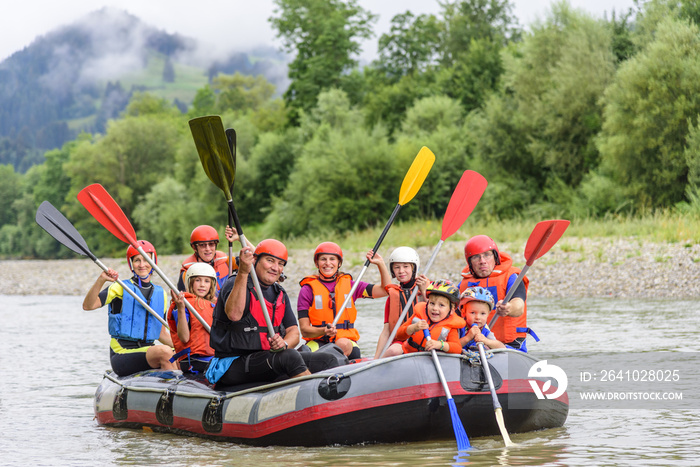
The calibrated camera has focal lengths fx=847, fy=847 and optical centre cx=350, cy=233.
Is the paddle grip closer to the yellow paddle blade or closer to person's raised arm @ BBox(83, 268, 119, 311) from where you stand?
the yellow paddle blade

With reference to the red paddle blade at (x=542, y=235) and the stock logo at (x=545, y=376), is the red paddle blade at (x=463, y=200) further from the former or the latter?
the stock logo at (x=545, y=376)

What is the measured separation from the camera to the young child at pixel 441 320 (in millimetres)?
5293

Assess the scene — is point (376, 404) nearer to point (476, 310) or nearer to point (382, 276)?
point (476, 310)

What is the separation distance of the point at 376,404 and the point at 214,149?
1865 mm

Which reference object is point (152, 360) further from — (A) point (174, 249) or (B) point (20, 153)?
(B) point (20, 153)

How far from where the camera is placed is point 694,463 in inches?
191

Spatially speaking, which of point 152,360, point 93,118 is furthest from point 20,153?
point 152,360

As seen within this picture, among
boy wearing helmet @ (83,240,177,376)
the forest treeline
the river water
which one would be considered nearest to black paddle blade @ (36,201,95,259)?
boy wearing helmet @ (83,240,177,376)

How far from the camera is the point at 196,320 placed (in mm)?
6141

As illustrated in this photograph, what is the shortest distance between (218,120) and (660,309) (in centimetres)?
985

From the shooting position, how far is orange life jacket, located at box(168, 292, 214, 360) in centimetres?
611

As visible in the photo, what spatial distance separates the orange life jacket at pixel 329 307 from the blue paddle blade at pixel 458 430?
119 cm

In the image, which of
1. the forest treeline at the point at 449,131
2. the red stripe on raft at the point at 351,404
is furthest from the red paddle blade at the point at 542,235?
the forest treeline at the point at 449,131

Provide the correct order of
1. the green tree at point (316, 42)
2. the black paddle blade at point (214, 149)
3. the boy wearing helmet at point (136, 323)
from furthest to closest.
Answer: the green tree at point (316, 42) < the boy wearing helmet at point (136, 323) < the black paddle blade at point (214, 149)
